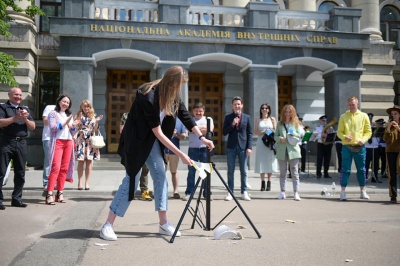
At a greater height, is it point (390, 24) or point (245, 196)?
point (390, 24)

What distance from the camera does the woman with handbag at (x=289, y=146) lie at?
915cm

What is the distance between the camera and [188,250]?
174 inches

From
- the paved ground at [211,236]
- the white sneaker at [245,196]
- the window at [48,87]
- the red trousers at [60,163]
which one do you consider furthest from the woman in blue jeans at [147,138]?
the window at [48,87]

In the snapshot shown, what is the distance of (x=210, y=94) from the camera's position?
19969 mm

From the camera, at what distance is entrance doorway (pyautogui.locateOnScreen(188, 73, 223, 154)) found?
19797mm

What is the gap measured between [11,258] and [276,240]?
277cm

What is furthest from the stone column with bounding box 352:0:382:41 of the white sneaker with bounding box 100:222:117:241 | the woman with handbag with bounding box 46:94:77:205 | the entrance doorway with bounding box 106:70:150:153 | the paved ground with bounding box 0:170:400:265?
the white sneaker with bounding box 100:222:117:241

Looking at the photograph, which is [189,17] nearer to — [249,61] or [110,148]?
[249,61]

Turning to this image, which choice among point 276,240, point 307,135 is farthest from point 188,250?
point 307,135

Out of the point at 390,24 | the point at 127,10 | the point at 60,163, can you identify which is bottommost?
the point at 60,163

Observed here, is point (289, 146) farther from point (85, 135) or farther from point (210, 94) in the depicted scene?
point (210, 94)

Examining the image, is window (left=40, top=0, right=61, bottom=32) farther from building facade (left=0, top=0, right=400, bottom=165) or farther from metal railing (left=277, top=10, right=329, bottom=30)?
metal railing (left=277, top=10, right=329, bottom=30)

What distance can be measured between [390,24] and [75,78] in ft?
56.9

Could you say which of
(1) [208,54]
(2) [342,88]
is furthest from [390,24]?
(1) [208,54]
